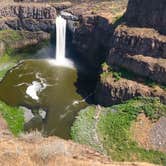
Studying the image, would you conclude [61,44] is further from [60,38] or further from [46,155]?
[46,155]

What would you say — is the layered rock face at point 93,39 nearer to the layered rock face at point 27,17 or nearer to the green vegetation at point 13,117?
the layered rock face at point 27,17

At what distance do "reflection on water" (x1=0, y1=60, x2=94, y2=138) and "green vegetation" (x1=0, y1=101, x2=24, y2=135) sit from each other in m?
3.09

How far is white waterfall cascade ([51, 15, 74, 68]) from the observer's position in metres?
103

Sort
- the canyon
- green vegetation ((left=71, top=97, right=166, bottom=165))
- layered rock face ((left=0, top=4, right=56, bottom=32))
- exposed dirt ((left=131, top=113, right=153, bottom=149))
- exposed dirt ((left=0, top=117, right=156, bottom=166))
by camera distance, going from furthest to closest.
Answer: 1. layered rock face ((left=0, top=4, right=56, bottom=32))
2. exposed dirt ((left=131, top=113, right=153, bottom=149))
3. green vegetation ((left=71, top=97, right=166, bottom=165))
4. the canyon
5. exposed dirt ((left=0, top=117, right=156, bottom=166))

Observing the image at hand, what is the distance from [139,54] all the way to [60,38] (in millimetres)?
30272

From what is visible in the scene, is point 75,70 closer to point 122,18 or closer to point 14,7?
point 122,18

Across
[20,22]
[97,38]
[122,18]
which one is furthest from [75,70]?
[20,22]

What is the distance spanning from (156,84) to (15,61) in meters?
38.1

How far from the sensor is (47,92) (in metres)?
87.9

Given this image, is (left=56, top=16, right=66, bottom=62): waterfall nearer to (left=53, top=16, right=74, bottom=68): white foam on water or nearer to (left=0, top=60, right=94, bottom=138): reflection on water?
(left=53, top=16, right=74, bottom=68): white foam on water

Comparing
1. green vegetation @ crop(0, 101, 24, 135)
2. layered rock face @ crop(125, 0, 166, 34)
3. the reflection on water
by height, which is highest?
layered rock face @ crop(125, 0, 166, 34)

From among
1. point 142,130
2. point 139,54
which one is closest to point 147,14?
point 139,54

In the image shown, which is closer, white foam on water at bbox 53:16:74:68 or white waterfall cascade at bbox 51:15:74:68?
white foam on water at bbox 53:16:74:68

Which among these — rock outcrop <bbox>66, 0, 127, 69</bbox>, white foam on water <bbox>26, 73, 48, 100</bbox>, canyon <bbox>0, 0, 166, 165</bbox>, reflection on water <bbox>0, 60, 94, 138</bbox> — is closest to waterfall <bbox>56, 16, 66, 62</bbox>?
canyon <bbox>0, 0, 166, 165</bbox>
